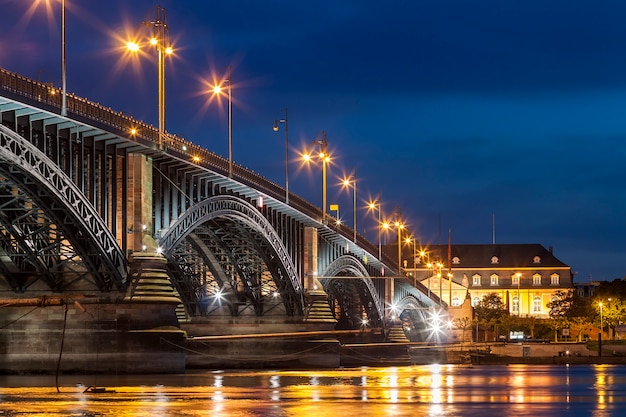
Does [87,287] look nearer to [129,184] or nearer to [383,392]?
[129,184]

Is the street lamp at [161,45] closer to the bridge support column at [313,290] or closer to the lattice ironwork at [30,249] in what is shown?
the lattice ironwork at [30,249]

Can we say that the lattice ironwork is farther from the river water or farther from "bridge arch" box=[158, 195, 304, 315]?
"bridge arch" box=[158, 195, 304, 315]

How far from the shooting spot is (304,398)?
145ft

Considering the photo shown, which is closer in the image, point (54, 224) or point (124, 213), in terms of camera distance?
point (54, 224)

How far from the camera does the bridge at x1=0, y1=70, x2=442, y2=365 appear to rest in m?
59.9

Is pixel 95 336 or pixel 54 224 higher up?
pixel 54 224

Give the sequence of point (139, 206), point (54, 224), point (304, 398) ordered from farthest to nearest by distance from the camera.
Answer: point (139, 206) → point (54, 224) → point (304, 398)

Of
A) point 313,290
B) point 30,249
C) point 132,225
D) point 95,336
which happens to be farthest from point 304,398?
point 313,290

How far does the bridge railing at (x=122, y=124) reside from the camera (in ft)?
191

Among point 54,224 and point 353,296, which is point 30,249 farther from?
point 353,296

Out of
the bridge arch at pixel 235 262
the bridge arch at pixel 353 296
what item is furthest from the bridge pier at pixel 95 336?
the bridge arch at pixel 353 296

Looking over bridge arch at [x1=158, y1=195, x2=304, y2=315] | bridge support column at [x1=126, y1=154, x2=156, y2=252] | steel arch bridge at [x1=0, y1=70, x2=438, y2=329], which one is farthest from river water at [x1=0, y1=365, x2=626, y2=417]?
bridge arch at [x1=158, y1=195, x2=304, y2=315]

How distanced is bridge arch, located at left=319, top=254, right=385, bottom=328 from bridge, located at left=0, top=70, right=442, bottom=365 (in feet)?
60.5

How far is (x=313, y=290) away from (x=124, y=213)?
3880 centimetres
